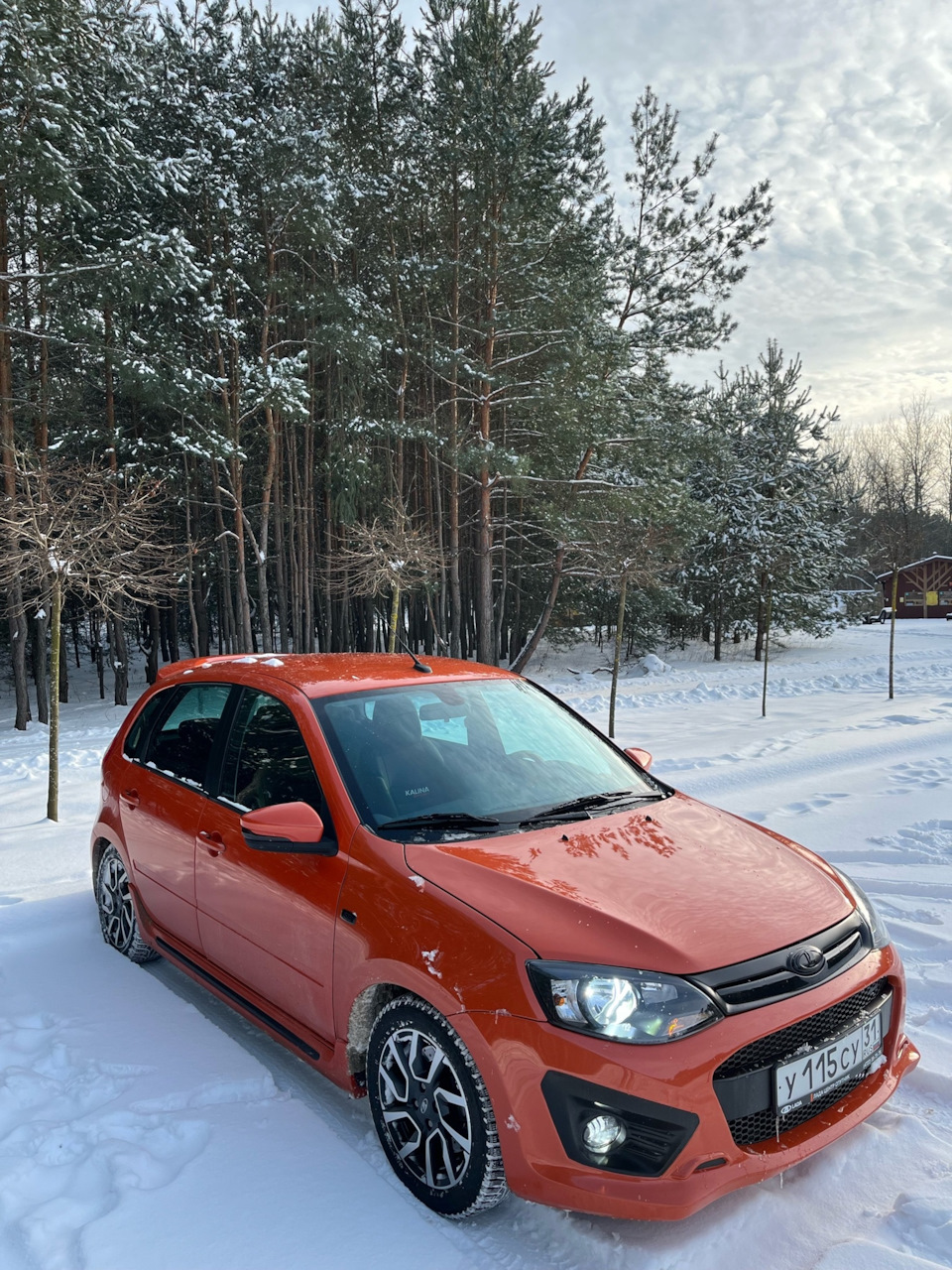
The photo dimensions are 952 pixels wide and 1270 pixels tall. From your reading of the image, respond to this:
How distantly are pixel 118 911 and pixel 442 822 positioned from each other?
8.06 ft

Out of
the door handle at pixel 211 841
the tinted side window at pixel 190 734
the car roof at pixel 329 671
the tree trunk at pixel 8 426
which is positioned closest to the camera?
the door handle at pixel 211 841

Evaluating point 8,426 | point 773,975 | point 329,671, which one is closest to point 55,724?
point 329,671

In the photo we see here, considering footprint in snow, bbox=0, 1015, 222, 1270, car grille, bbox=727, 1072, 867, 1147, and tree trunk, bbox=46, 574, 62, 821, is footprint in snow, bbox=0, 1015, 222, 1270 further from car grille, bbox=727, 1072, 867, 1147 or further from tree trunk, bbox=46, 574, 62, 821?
tree trunk, bbox=46, 574, 62, 821

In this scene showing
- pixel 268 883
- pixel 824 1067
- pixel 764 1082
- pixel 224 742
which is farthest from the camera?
pixel 224 742

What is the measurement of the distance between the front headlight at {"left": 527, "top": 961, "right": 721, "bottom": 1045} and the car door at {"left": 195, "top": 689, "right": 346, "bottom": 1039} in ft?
3.01

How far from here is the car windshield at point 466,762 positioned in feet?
9.89

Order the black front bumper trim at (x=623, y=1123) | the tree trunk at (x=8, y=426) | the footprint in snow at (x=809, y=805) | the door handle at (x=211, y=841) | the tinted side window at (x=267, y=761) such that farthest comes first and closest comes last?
the tree trunk at (x=8, y=426)
the footprint in snow at (x=809, y=805)
the door handle at (x=211, y=841)
the tinted side window at (x=267, y=761)
the black front bumper trim at (x=623, y=1123)

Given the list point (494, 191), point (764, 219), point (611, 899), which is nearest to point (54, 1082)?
point (611, 899)

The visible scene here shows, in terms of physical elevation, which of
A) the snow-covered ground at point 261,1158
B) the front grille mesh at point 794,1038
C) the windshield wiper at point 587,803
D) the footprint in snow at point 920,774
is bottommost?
the snow-covered ground at point 261,1158

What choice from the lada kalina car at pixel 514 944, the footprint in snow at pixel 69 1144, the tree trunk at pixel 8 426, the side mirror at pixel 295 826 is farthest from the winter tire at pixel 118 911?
the tree trunk at pixel 8 426

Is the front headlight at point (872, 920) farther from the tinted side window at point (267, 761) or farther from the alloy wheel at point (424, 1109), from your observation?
the tinted side window at point (267, 761)

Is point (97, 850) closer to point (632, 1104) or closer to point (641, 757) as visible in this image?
point (641, 757)

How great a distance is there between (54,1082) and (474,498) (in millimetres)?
23698

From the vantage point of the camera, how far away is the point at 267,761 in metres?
3.41
